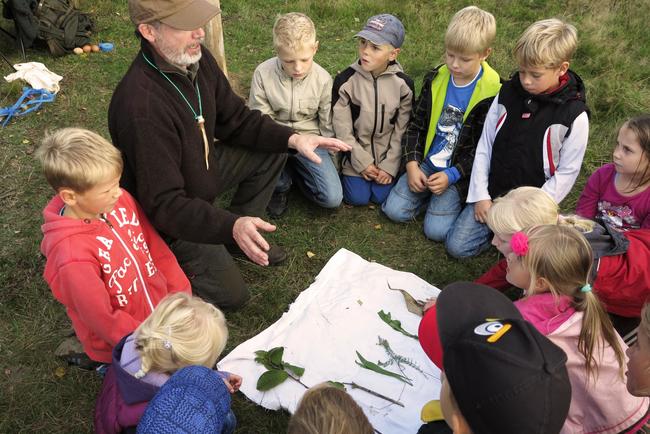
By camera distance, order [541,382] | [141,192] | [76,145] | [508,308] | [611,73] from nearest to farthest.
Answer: [541,382]
[508,308]
[76,145]
[141,192]
[611,73]

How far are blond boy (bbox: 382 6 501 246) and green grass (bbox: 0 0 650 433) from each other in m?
0.19

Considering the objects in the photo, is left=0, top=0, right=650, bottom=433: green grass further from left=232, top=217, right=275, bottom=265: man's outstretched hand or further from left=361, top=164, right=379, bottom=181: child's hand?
left=232, top=217, right=275, bottom=265: man's outstretched hand

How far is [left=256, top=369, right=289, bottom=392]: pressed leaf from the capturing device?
2.84 metres

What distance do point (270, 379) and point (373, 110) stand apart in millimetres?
2235

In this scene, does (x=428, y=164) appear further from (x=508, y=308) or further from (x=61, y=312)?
(x=61, y=312)

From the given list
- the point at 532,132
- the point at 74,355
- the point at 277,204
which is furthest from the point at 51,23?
the point at 532,132

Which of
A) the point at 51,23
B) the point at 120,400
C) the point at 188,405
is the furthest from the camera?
the point at 51,23

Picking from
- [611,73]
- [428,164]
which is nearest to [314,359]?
[428,164]

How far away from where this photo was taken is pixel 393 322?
3.29 meters

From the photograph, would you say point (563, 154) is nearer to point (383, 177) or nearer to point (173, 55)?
point (383, 177)

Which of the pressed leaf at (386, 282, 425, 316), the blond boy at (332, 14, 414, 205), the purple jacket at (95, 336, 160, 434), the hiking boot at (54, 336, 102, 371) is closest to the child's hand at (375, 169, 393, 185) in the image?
the blond boy at (332, 14, 414, 205)

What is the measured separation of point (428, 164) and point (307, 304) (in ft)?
5.24

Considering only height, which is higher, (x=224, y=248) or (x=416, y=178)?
(x=416, y=178)

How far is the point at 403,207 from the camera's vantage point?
4.19 meters
